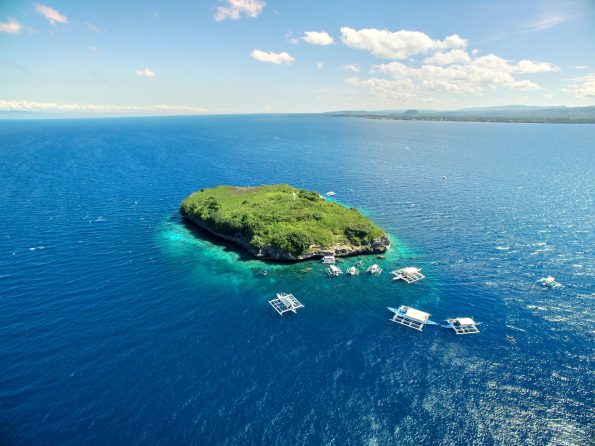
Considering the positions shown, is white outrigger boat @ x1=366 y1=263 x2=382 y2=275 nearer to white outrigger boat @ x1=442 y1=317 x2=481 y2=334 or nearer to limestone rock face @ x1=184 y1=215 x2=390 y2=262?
limestone rock face @ x1=184 y1=215 x2=390 y2=262

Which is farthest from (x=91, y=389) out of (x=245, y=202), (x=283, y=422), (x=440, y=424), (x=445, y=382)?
(x=245, y=202)

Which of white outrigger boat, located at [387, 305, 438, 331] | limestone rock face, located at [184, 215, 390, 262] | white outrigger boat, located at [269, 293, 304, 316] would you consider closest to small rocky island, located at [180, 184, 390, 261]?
limestone rock face, located at [184, 215, 390, 262]

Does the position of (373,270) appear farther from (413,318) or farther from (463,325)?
(463,325)

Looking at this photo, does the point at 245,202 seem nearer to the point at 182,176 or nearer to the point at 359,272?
the point at 359,272

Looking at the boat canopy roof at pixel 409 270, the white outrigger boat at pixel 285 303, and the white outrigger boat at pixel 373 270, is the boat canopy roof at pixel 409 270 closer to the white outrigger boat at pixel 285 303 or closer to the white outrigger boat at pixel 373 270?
the white outrigger boat at pixel 373 270

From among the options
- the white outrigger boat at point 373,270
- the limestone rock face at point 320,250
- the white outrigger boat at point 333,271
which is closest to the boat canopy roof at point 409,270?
the white outrigger boat at point 373,270

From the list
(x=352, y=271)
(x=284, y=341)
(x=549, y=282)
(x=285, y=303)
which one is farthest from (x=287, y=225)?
(x=549, y=282)
